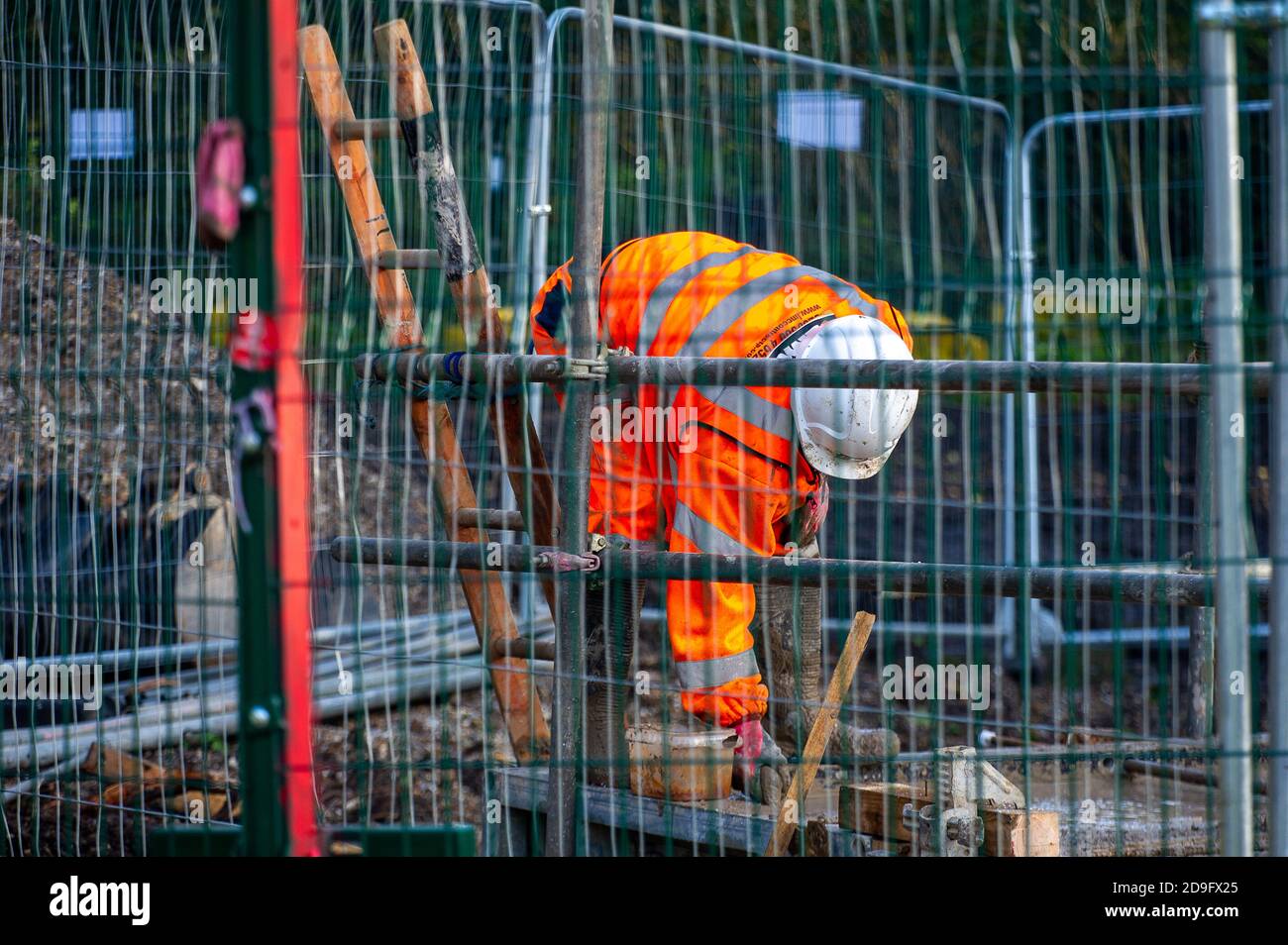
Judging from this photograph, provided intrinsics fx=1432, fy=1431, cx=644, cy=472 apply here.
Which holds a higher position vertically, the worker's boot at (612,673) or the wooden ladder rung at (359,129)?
the wooden ladder rung at (359,129)

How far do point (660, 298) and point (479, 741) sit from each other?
290 centimetres

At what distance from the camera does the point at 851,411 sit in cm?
426

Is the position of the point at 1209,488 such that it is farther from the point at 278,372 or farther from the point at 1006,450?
the point at 1006,450

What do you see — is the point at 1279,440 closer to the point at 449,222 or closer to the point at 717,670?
the point at 717,670

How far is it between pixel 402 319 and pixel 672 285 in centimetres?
85

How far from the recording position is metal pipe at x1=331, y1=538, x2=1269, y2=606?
3.27m

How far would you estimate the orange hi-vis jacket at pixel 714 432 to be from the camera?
14.0ft

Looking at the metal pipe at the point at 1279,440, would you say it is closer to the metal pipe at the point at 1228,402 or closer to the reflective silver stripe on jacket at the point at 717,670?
the metal pipe at the point at 1228,402

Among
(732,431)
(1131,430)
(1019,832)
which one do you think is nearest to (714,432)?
(732,431)

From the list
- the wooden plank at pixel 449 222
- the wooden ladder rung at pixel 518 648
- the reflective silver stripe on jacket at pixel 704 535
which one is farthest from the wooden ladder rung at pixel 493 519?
the reflective silver stripe on jacket at pixel 704 535

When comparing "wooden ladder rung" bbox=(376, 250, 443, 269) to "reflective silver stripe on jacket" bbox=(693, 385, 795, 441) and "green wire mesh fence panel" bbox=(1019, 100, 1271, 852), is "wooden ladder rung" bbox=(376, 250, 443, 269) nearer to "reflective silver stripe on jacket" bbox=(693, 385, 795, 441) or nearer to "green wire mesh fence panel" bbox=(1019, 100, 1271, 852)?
"reflective silver stripe on jacket" bbox=(693, 385, 795, 441)
